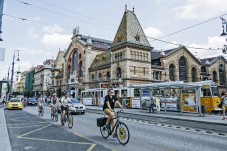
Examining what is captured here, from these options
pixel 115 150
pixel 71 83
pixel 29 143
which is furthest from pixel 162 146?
pixel 71 83

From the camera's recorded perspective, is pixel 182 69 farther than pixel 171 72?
Yes

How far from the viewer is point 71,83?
2157 inches

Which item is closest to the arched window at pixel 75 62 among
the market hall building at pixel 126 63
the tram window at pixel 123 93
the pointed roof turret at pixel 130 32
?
the market hall building at pixel 126 63

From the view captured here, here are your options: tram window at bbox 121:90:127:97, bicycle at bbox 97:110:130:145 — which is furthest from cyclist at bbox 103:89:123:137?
tram window at bbox 121:90:127:97

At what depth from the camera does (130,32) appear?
3888 centimetres

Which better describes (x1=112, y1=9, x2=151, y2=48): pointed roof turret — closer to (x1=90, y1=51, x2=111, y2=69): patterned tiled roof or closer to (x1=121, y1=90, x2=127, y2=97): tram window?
(x1=90, y1=51, x2=111, y2=69): patterned tiled roof

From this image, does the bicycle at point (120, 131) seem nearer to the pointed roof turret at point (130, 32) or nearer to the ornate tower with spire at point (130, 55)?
the ornate tower with spire at point (130, 55)

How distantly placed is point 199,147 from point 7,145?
6.13 metres

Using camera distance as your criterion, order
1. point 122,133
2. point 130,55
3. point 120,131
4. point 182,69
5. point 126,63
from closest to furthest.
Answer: point 122,133
point 120,131
point 126,63
point 130,55
point 182,69

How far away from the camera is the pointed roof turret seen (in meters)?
38.2

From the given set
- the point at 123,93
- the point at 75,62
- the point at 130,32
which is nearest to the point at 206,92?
the point at 123,93

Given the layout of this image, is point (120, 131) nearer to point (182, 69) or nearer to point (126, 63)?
point (126, 63)

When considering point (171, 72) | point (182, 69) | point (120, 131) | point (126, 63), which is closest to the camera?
point (120, 131)

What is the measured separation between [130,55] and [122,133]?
1224 inches
